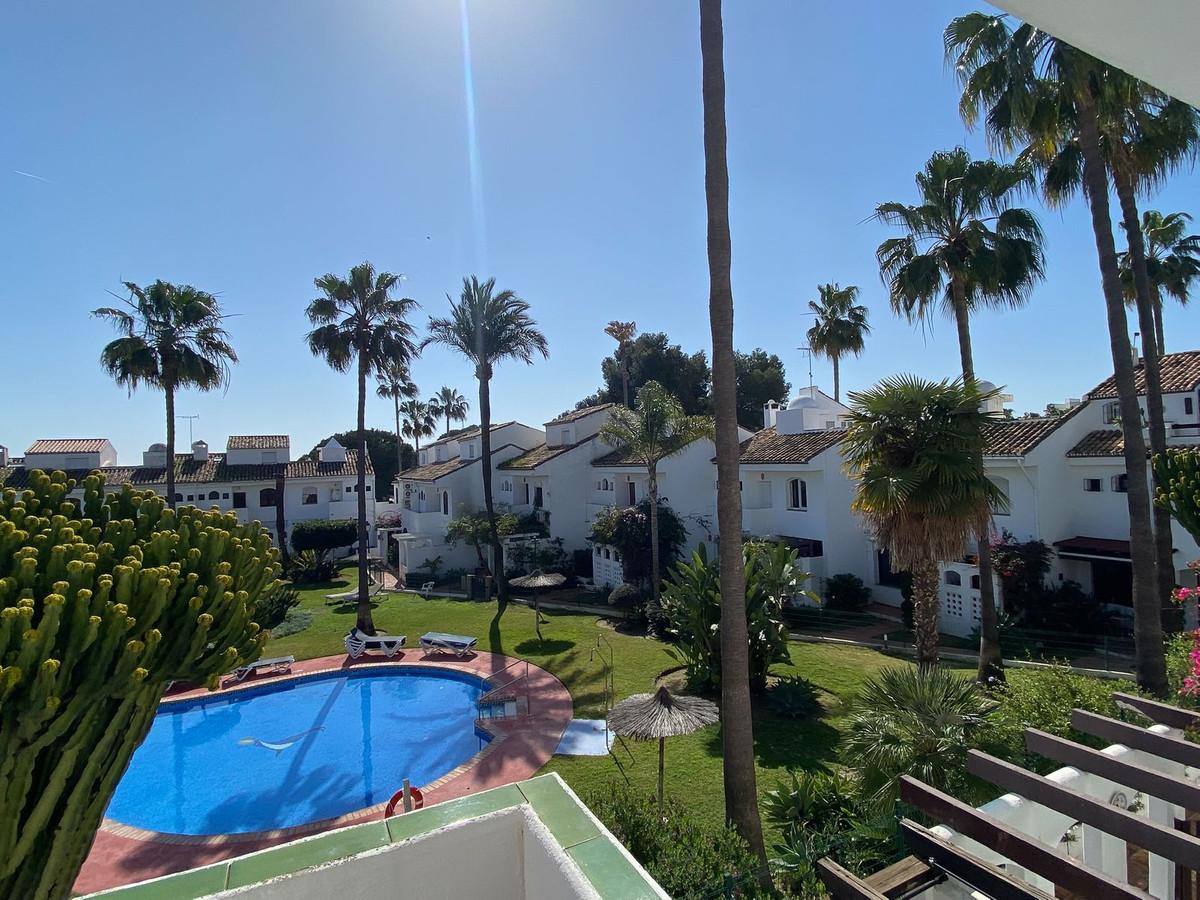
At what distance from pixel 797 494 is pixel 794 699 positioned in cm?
1485

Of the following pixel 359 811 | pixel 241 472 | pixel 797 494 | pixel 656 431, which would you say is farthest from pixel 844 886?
pixel 241 472

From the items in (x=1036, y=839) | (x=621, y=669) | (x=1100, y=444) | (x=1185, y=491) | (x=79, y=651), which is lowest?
(x=621, y=669)

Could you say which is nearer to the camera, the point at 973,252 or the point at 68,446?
the point at 973,252

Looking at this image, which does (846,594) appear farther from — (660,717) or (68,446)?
(68,446)

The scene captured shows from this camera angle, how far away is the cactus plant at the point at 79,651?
3523 mm

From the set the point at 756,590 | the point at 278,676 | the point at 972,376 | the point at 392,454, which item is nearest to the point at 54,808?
the point at 756,590

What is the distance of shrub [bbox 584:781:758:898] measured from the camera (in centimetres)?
620

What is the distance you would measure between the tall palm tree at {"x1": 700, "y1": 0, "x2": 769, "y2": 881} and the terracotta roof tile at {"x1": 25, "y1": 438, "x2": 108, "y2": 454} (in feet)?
170

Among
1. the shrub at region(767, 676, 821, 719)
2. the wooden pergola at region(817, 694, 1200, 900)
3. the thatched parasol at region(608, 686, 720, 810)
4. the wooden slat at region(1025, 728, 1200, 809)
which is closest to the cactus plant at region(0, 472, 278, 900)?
the wooden pergola at region(817, 694, 1200, 900)

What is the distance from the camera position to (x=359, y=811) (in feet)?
42.7

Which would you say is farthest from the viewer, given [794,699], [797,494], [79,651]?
[797,494]

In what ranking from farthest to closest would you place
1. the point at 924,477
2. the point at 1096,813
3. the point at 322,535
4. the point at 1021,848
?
the point at 322,535
the point at 924,477
the point at 1096,813
the point at 1021,848

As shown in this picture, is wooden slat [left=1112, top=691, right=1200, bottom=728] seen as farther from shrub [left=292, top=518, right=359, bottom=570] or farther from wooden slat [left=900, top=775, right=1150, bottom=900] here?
shrub [left=292, top=518, right=359, bottom=570]

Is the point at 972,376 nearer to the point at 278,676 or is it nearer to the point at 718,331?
the point at 718,331
